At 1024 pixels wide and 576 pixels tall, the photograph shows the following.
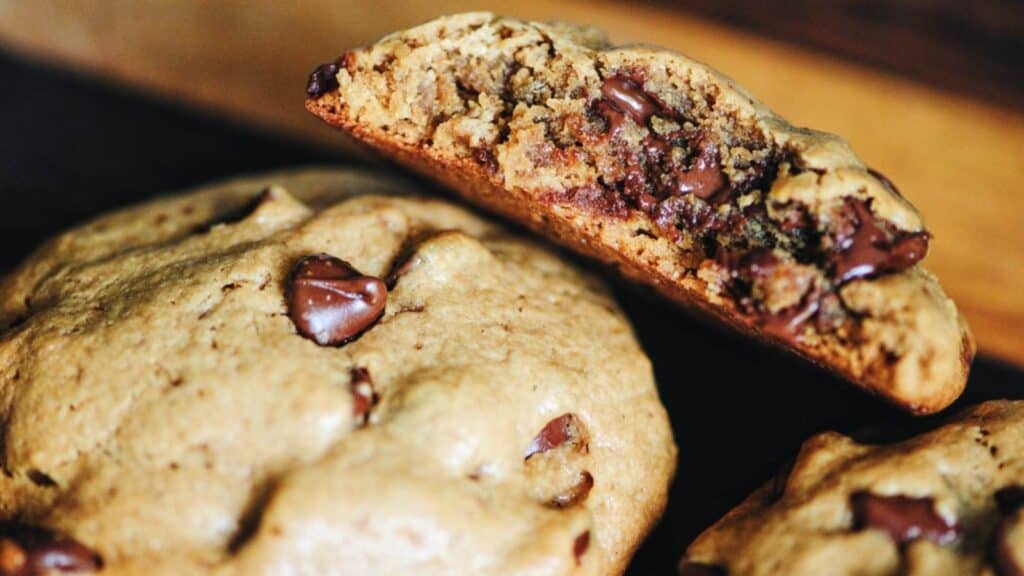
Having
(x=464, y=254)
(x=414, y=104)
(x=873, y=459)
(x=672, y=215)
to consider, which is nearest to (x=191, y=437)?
(x=464, y=254)

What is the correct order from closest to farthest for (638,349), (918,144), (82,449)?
(82,449) < (638,349) < (918,144)

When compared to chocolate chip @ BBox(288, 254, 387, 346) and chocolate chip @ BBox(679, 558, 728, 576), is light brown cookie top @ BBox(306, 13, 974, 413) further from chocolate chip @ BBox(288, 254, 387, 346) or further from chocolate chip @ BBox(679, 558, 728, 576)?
chocolate chip @ BBox(679, 558, 728, 576)

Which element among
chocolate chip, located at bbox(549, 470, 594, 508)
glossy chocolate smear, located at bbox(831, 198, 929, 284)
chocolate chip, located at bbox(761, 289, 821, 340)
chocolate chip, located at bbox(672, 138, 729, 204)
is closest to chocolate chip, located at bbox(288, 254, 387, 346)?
chocolate chip, located at bbox(549, 470, 594, 508)

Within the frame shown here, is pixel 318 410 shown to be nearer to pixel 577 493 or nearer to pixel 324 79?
pixel 577 493

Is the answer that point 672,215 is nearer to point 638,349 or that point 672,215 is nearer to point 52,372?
point 638,349

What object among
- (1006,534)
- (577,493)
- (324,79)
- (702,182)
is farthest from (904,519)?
(324,79)

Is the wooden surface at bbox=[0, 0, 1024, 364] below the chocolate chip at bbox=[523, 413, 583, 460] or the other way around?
the other way around

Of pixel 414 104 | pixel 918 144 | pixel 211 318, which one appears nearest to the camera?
pixel 211 318
